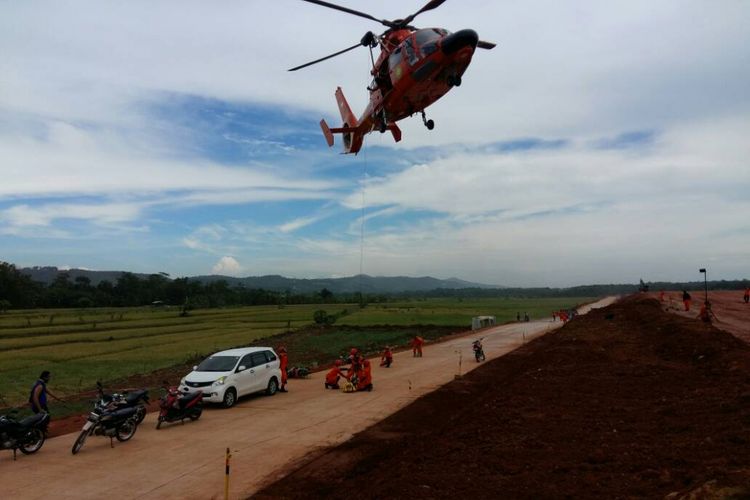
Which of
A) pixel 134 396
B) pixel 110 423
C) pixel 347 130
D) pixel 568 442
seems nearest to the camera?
pixel 568 442

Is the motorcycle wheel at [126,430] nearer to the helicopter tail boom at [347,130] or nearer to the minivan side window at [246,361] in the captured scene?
the minivan side window at [246,361]

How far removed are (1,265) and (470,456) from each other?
129 meters

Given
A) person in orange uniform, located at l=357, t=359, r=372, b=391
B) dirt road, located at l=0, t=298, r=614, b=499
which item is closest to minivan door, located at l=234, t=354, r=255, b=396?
dirt road, located at l=0, t=298, r=614, b=499

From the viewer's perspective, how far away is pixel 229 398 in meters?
15.5

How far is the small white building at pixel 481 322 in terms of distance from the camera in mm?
49594

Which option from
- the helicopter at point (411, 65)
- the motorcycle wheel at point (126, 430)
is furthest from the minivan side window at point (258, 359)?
the helicopter at point (411, 65)

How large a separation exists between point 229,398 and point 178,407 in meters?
2.46

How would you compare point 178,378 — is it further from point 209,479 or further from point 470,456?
point 470,456

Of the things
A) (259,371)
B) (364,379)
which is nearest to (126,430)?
(259,371)

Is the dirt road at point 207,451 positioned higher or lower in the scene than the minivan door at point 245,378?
lower

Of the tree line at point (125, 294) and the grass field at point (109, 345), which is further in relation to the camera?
the tree line at point (125, 294)

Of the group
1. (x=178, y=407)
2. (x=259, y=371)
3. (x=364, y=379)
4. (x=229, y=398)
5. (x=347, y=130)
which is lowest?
(x=229, y=398)

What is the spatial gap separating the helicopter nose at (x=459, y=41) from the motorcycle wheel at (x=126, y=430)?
1227 centimetres

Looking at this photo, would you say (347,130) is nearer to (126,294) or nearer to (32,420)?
(32,420)
